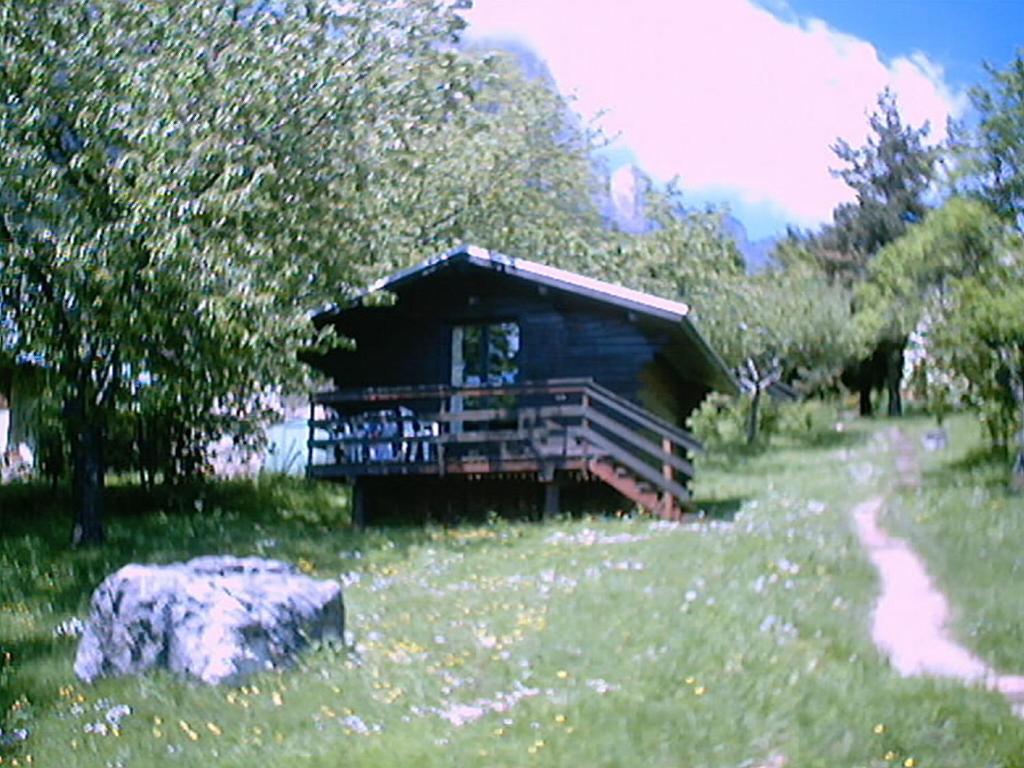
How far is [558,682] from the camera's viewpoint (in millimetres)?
9664

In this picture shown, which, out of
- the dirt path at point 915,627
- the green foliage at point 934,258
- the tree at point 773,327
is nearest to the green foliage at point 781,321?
the tree at point 773,327

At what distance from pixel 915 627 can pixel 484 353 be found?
1354 cm

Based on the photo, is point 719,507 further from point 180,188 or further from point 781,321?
point 781,321

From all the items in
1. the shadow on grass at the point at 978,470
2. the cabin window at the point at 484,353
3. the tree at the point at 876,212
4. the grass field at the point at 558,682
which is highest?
the tree at the point at 876,212

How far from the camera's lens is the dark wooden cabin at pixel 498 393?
856 inches

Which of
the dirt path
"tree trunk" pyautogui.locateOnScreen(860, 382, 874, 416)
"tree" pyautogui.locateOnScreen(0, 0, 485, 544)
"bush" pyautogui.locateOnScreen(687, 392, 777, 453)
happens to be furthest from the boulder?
"tree trunk" pyautogui.locateOnScreen(860, 382, 874, 416)

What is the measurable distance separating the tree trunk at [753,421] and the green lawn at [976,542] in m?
18.6

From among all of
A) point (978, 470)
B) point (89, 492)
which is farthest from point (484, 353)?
point (978, 470)

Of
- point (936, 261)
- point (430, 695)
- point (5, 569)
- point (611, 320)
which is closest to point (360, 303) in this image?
point (611, 320)

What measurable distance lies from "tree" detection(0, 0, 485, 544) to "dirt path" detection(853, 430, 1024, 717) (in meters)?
9.19

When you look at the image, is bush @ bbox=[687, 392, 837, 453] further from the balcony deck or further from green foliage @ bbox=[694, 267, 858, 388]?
the balcony deck

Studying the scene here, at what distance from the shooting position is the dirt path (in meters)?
10.2

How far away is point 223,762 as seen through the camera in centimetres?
838

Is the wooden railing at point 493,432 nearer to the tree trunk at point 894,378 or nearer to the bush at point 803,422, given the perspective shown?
the bush at point 803,422
